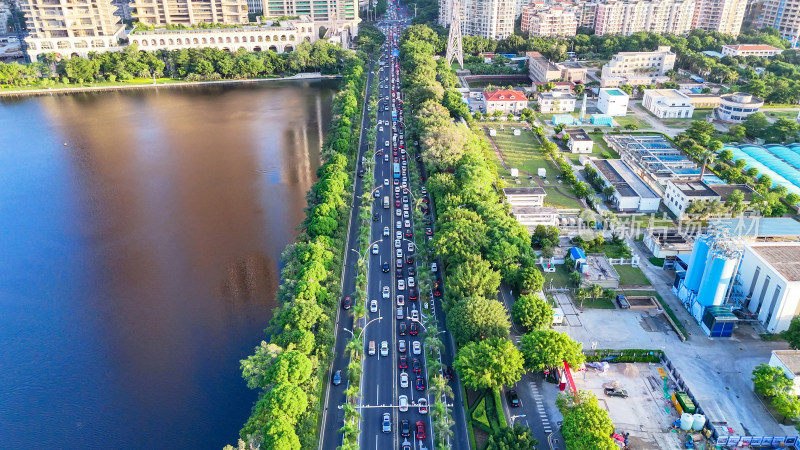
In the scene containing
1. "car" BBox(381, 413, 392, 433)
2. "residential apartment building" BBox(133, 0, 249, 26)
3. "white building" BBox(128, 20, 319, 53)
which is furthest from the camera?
"residential apartment building" BBox(133, 0, 249, 26)

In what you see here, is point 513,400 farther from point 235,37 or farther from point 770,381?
point 235,37

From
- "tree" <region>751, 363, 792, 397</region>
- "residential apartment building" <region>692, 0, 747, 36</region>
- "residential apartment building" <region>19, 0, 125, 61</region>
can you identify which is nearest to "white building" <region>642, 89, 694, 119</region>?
"residential apartment building" <region>692, 0, 747, 36</region>

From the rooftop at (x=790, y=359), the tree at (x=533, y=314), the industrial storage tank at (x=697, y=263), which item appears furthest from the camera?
the industrial storage tank at (x=697, y=263)

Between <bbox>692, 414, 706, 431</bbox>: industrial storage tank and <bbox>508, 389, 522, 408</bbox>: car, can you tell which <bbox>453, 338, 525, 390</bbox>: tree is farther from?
<bbox>692, 414, 706, 431</bbox>: industrial storage tank

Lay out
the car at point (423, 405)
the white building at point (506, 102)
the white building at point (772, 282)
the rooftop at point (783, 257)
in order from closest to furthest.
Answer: the car at point (423, 405), the white building at point (772, 282), the rooftop at point (783, 257), the white building at point (506, 102)

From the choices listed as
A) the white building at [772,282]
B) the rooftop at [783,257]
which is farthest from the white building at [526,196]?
the rooftop at [783,257]

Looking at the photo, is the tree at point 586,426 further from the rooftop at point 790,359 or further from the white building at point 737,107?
the white building at point 737,107
